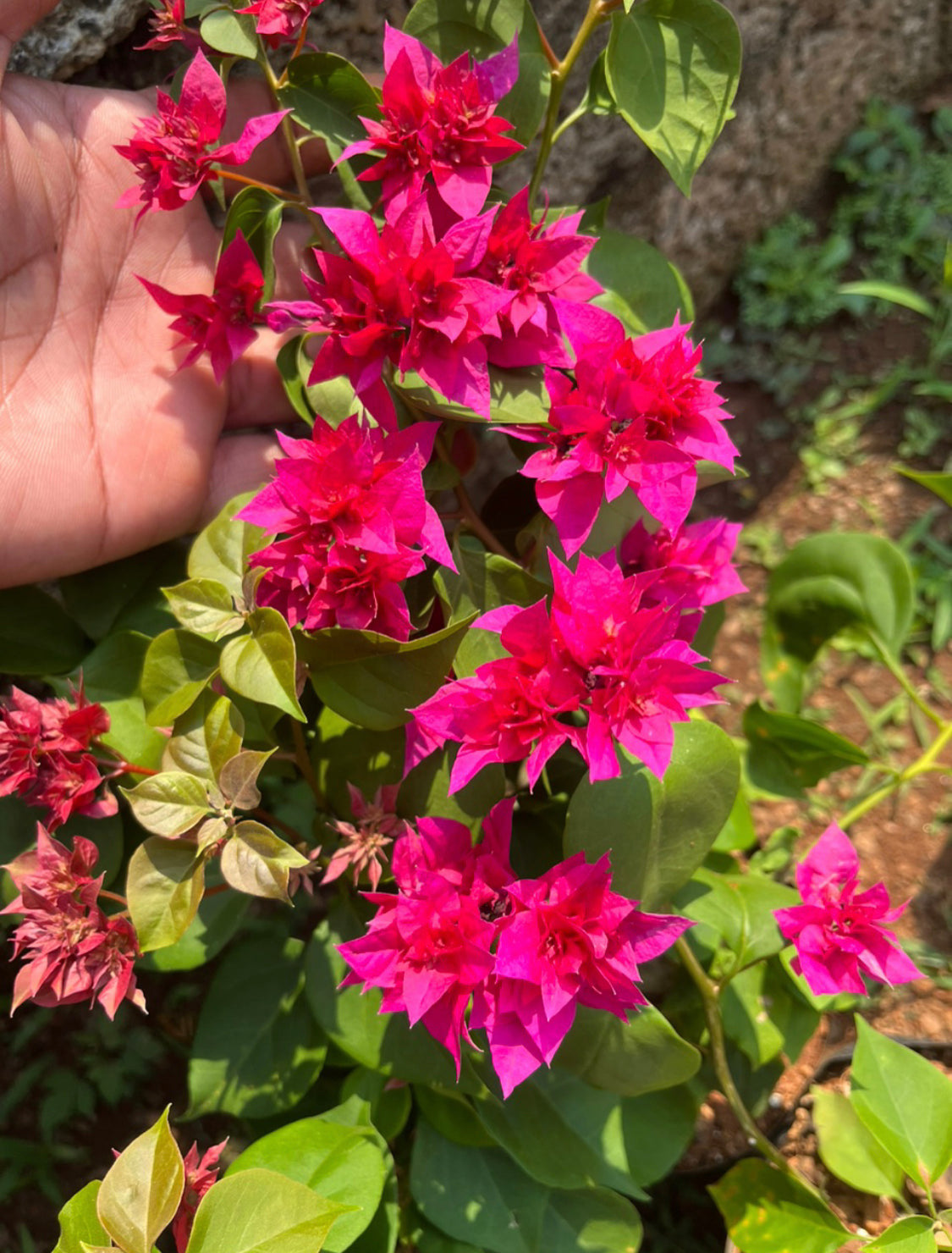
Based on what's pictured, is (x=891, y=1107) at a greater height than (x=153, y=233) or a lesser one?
lesser

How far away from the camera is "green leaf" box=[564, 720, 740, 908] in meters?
0.93

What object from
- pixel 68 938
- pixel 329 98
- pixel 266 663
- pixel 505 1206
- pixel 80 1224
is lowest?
pixel 505 1206

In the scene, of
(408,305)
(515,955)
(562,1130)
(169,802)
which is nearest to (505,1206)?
(562,1130)

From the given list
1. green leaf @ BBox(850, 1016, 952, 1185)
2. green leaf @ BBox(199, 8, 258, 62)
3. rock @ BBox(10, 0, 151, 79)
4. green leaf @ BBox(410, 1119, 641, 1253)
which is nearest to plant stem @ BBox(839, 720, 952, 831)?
green leaf @ BBox(850, 1016, 952, 1185)

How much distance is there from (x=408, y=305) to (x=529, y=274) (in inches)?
5.4

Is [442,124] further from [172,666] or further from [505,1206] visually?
[505,1206]

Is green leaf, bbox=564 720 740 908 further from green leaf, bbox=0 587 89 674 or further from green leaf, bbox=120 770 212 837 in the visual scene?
green leaf, bbox=0 587 89 674

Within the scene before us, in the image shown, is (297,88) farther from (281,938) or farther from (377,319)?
(281,938)

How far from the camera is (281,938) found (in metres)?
1.25

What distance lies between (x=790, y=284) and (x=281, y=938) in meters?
1.54

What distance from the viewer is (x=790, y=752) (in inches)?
53.5

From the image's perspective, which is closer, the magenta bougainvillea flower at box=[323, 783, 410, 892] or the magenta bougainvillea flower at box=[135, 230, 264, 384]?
the magenta bougainvillea flower at box=[323, 783, 410, 892]

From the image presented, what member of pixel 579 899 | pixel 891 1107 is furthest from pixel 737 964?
pixel 579 899

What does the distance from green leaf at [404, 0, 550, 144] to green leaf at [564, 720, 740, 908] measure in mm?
660
